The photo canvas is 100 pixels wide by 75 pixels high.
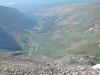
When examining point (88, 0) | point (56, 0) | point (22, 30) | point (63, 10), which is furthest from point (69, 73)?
point (56, 0)

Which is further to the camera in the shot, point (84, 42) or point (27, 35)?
point (27, 35)

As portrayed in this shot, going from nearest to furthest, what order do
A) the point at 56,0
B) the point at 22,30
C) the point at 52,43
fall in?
the point at 52,43, the point at 22,30, the point at 56,0

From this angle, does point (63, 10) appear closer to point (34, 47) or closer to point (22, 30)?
point (22, 30)

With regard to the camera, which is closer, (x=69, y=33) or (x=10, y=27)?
(x=69, y=33)

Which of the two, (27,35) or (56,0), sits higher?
(56,0)

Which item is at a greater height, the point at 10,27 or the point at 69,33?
the point at 10,27

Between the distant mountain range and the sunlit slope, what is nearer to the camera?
the sunlit slope

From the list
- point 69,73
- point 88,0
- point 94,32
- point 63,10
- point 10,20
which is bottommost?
point 69,73

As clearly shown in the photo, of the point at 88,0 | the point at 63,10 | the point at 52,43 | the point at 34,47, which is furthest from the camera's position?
the point at 88,0
